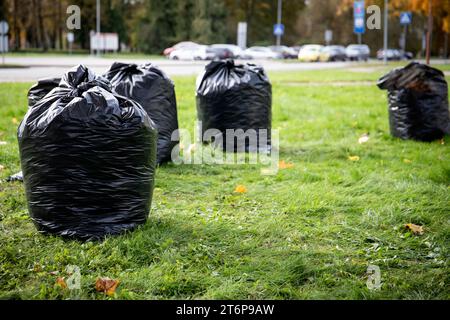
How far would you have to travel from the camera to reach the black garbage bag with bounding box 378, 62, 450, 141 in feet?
23.1

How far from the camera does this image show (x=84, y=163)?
346 centimetres

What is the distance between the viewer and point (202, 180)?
513cm

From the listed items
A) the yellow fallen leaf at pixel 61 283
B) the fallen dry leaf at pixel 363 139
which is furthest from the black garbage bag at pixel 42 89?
the fallen dry leaf at pixel 363 139

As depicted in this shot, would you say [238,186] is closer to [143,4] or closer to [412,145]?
[412,145]

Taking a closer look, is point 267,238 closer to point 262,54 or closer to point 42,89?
point 42,89

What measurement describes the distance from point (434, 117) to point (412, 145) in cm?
55

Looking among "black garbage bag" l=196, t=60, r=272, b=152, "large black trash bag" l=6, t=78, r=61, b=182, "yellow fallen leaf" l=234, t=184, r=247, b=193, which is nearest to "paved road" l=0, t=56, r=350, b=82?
"black garbage bag" l=196, t=60, r=272, b=152

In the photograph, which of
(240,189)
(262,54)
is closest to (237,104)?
(240,189)

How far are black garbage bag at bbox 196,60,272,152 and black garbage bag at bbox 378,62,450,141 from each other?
1868 millimetres

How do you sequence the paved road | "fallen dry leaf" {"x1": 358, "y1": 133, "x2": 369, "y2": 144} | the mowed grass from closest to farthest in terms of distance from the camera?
the mowed grass
"fallen dry leaf" {"x1": 358, "y1": 133, "x2": 369, "y2": 144}
the paved road

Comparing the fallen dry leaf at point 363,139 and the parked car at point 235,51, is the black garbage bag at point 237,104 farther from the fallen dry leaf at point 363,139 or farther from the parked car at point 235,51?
the parked car at point 235,51

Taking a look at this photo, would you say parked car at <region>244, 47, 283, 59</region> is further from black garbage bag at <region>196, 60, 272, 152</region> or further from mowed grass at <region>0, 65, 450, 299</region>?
mowed grass at <region>0, 65, 450, 299</region>

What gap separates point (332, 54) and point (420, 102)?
32.7 meters

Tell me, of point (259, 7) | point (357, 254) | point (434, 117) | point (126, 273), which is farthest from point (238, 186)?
point (259, 7)
